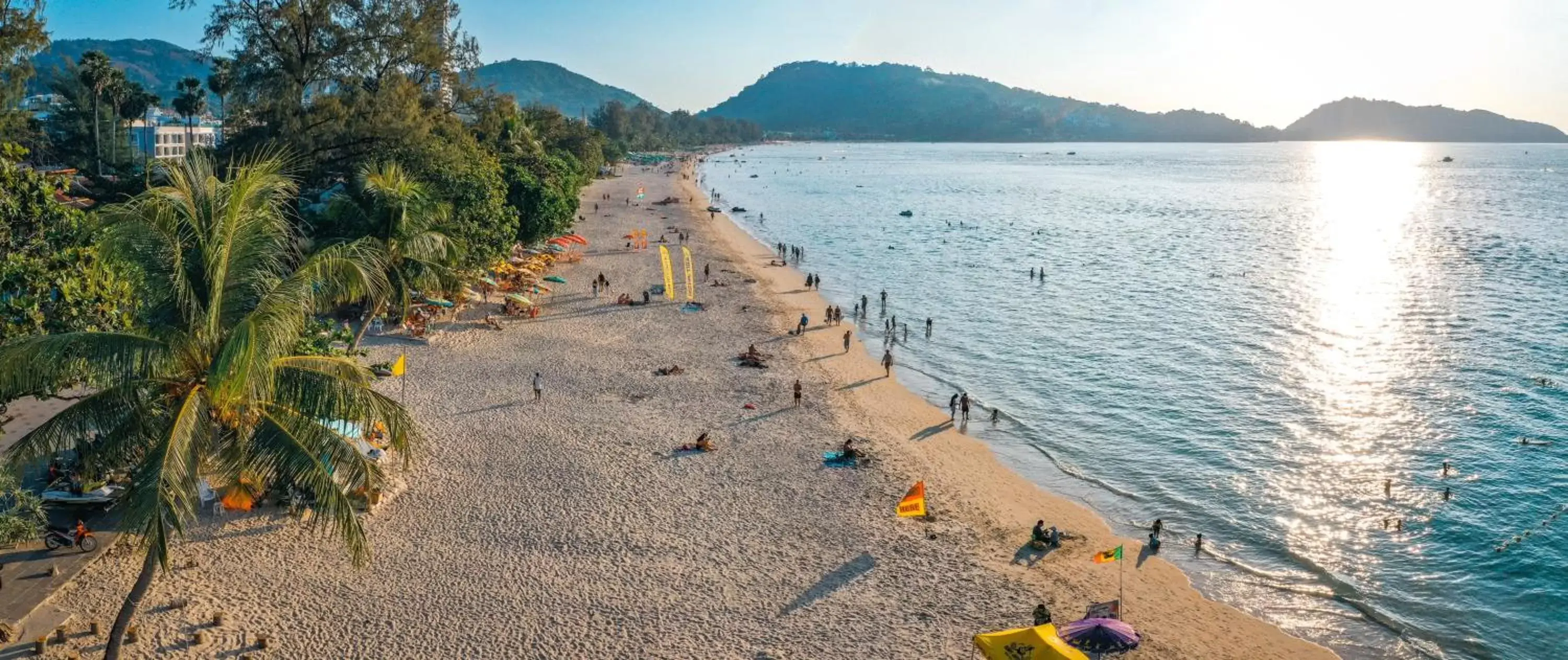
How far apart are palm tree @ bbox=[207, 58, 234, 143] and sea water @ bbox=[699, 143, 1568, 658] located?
2997 cm

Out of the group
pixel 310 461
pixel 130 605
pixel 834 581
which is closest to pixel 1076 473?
pixel 834 581

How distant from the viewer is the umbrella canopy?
1581cm

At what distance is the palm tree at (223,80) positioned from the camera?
41.4 meters

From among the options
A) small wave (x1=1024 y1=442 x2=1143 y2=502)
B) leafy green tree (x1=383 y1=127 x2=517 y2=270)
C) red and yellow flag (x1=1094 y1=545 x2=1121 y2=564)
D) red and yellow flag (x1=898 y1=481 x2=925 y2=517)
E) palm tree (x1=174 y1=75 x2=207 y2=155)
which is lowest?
small wave (x1=1024 y1=442 x2=1143 y2=502)

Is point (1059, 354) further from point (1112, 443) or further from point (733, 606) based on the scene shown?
point (733, 606)

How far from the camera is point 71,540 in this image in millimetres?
17453

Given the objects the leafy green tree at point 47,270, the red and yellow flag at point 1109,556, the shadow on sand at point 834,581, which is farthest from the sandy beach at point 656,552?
the leafy green tree at point 47,270

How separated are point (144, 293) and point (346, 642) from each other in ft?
23.6

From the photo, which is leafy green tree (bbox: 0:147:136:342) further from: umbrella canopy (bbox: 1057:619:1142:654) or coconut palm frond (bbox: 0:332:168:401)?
umbrella canopy (bbox: 1057:619:1142:654)

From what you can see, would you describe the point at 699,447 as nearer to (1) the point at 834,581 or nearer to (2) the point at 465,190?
(1) the point at 834,581

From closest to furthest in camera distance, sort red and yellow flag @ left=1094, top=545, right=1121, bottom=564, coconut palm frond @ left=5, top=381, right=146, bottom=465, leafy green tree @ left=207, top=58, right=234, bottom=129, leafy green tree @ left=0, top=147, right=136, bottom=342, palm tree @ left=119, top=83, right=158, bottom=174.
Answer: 1. coconut palm frond @ left=5, top=381, right=146, bottom=465
2. leafy green tree @ left=0, top=147, right=136, bottom=342
3. red and yellow flag @ left=1094, top=545, right=1121, bottom=564
4. leafy green tree @ left=207, top=58, right=234, bottom=129
5. palm tree @ left=119, top=83, right=158, bottom=174

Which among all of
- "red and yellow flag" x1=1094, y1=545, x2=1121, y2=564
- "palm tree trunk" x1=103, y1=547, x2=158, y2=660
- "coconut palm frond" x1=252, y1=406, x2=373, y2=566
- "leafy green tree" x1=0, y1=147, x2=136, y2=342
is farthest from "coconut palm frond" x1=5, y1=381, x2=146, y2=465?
"red and yellow flag" x1=1094, y1=545, x2=1121, y2=564

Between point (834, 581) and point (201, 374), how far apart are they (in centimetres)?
1198

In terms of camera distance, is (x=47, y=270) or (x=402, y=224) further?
(x=402, y=224)
